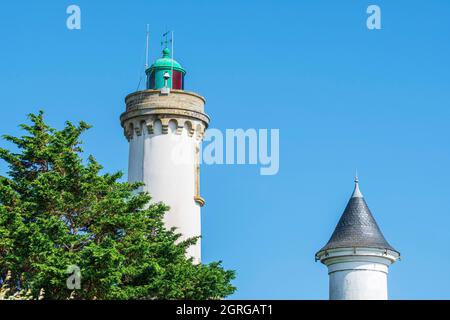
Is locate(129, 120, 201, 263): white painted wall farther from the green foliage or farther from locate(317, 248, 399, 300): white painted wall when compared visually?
the green foliage

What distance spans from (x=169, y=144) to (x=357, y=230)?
10.2 meters

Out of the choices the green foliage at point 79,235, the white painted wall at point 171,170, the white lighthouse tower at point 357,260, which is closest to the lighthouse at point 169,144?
the white painted wall at point 171,170

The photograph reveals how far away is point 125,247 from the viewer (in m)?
41.2

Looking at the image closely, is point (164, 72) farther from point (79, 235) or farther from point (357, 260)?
point (79, 235)

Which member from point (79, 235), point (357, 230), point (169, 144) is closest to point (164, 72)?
point (169, 144)

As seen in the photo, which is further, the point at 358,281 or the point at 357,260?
the point at 357,260

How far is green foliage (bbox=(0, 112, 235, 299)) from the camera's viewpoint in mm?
37875

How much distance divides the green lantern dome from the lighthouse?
8 cm

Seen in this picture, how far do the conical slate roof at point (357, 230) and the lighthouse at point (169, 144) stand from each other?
686 centimetres

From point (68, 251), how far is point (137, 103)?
2031cm

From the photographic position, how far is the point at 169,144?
190ft

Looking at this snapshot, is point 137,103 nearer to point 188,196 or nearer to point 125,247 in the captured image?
point 188,196

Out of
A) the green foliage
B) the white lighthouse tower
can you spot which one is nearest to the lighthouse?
the white lighthouse tower
